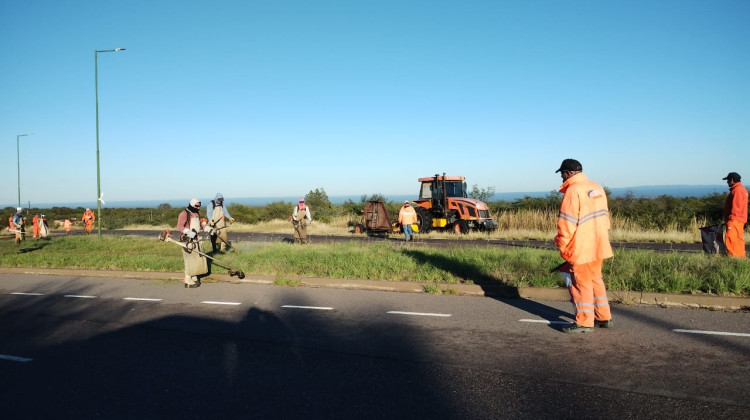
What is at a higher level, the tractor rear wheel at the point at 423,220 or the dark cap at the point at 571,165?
the dark cap at the point at 571,165

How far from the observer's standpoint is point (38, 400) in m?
4.74

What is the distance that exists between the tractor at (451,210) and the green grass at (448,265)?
9.57m

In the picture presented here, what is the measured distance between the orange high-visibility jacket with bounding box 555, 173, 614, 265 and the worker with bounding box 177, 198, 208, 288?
7383mm

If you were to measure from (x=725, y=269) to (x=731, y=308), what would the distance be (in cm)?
146

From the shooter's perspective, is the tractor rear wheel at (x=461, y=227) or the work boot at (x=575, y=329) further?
the tractor rear wheel at (x=461, y=227)

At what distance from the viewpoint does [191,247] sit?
426 inches

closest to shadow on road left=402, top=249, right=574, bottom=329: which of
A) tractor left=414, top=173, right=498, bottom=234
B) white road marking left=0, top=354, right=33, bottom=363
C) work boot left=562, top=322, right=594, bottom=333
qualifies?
work boot left=562, top=322, right=594, bottom=333

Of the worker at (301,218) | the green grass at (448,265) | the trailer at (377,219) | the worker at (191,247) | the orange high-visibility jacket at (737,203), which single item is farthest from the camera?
the trailer at (377,219)

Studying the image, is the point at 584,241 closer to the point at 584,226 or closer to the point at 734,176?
the point at 584,226

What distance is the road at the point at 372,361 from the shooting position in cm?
438

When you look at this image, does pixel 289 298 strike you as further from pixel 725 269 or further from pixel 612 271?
pixel 725 269

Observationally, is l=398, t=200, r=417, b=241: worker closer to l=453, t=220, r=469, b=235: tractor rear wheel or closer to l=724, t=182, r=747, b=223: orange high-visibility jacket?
l=453, t=220, r=469, b=235: tractor rear wheel

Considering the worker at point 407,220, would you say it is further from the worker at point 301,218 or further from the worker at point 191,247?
the worker at point 191,247

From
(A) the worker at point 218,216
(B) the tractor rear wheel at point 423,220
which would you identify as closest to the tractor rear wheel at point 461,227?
(B) the tractor rear wheel at point 423,220
